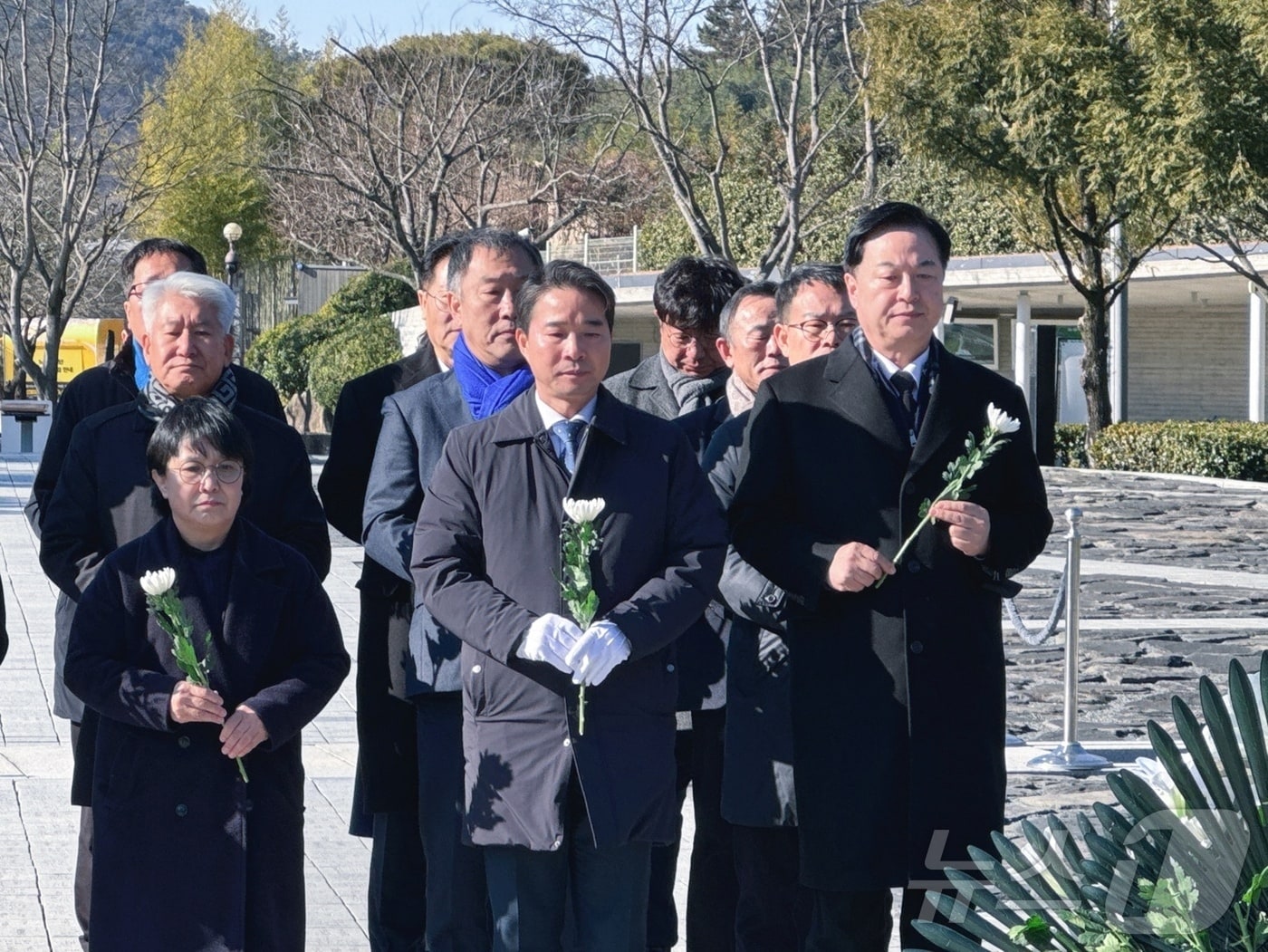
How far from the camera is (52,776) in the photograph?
23.4ft

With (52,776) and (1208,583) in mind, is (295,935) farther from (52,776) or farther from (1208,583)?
(1208,583)

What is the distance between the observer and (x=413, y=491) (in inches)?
173

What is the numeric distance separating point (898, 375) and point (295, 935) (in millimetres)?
1872

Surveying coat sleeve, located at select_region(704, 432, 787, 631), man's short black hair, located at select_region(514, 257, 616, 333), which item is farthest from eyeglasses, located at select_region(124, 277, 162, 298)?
coat sleeve, located at select_region(704, 432, 787, 631)

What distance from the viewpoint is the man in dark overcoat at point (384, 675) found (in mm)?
4555

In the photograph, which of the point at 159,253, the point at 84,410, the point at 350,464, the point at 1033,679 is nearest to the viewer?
the point at 350,464

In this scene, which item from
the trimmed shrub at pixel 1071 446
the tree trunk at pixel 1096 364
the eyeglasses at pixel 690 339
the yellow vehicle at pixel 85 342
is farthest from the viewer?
the yellow vehicle at pixel 85 342

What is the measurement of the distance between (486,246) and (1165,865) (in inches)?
114

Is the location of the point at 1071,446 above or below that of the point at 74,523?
below

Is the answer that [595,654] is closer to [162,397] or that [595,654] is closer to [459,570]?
[459,570]

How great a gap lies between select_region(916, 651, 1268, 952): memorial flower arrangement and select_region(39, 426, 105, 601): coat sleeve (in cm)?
278

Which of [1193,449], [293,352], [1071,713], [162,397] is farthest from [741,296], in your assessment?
[293,352]

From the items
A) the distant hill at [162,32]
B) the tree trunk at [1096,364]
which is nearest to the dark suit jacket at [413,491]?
the tree trunk at [1096,364]

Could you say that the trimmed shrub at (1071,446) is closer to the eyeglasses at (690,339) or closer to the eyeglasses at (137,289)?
the eyeglasses at (690,339)
